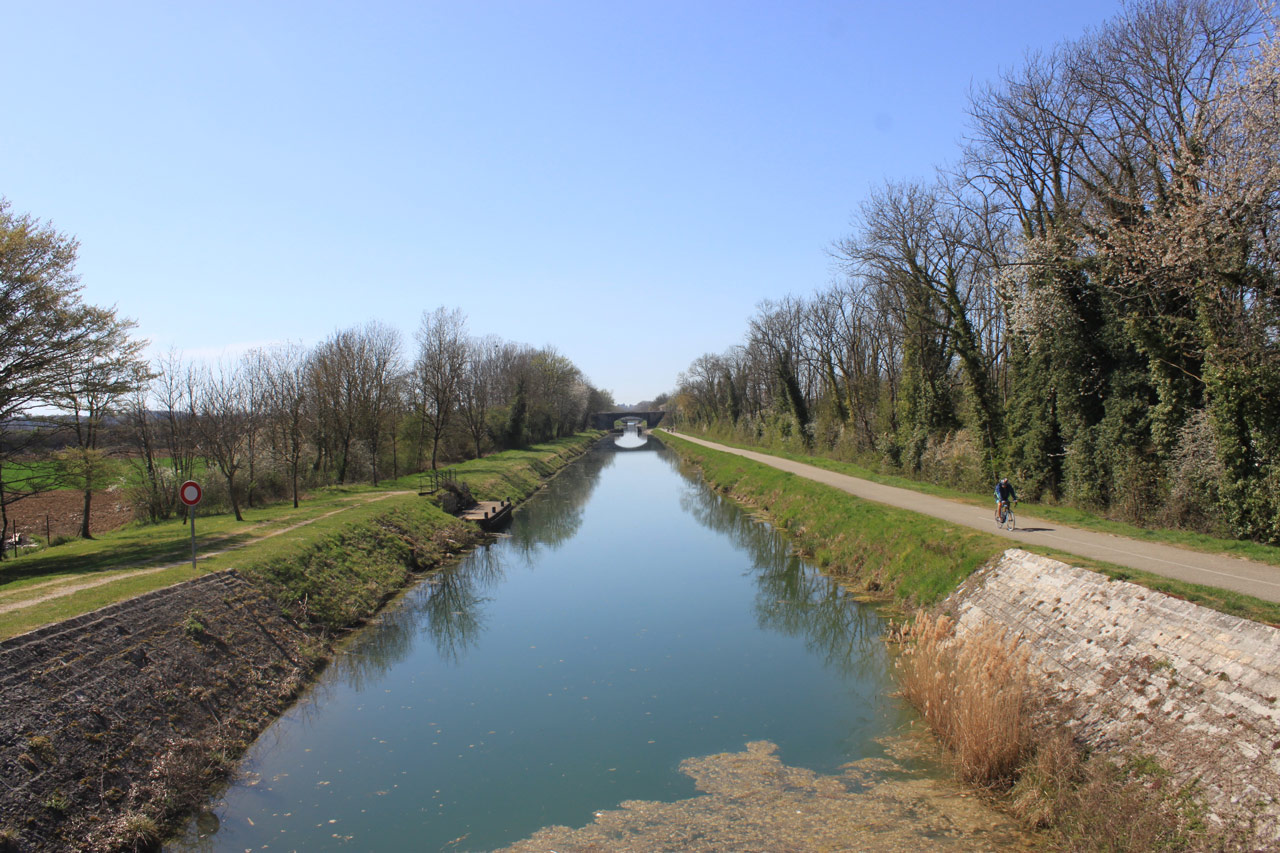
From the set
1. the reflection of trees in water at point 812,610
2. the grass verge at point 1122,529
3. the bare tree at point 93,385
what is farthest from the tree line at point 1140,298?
the bare tree at point 93,385

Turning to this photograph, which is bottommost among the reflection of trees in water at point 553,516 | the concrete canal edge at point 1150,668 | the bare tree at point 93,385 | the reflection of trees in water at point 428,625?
the reflection of trees in water at point 428,625

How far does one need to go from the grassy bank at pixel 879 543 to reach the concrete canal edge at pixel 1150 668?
0.85 ft

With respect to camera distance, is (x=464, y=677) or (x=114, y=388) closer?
(x=464, y=677)

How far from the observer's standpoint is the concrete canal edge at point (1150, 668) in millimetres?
→ 6000

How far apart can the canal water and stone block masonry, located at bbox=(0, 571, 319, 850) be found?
57 cm

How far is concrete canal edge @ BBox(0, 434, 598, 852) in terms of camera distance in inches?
261

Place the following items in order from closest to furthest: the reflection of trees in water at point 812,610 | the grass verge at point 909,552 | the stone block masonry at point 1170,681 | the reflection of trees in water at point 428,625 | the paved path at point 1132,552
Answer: the stone block masonry at point 1170,681 < the grass verge at point 909,552 < the paved path at point 1132,552 < the reflection of trees in water at point 812,610 < the reflection of trees in water at point 428,625

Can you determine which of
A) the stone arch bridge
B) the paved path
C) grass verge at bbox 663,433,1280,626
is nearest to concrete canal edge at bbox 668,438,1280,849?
grass verge at bbox 663,433,1280,626

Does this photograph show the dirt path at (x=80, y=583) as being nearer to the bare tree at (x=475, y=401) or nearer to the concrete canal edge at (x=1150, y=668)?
the concrete canal edge at (x=1150, y=668)

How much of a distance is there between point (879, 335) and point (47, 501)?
136ft

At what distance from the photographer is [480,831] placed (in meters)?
7.36

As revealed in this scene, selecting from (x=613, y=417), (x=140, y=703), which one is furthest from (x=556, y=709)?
(x=613, y=417)

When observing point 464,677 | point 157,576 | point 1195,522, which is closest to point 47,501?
point 157,576

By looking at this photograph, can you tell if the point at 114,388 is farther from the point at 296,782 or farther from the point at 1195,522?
the point at 1195,522
